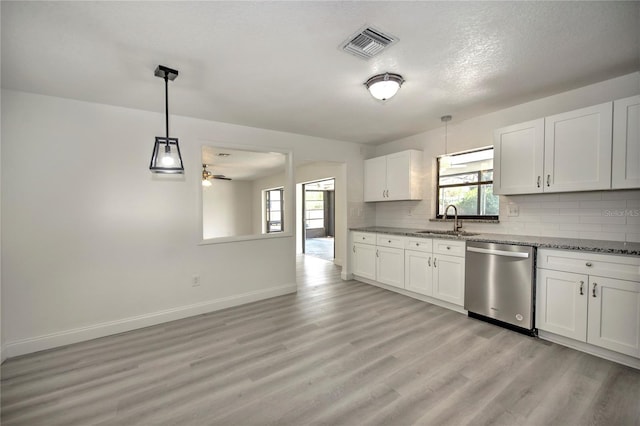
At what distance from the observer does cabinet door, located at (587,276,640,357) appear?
214cm

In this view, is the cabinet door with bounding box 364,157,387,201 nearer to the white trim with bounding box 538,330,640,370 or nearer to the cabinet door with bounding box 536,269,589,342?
the cabinet door with bounding box 536,269,589,342

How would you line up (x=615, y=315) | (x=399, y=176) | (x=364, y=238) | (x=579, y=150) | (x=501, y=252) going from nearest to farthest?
1. (x=615, y=315)
2. (x=579, y=150)
3. (x=501, y=252)
4. (x=399, y=176)
5. (x=364, y=238)

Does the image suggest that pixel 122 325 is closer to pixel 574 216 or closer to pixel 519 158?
pixel 519 158

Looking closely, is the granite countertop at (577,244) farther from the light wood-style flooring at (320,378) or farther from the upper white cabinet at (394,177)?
the upper white cabinet at (394,177)

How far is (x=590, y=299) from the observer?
2350 mm

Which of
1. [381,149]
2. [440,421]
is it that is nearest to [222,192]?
[381,149]

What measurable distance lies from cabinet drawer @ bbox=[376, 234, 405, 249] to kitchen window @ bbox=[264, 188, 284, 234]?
5.70m

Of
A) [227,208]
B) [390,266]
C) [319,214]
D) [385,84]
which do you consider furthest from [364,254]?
[319,214]

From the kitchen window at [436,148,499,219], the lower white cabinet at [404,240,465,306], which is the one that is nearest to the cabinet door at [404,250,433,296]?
the lower white cabinet at [404,240,465,306]

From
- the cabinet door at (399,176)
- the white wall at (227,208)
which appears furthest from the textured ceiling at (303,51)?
the white wall at (227,208)

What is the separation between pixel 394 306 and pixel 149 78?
3641mm

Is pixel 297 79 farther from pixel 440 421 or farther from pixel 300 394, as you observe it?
pixel 440 421

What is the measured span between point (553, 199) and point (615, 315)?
128cm

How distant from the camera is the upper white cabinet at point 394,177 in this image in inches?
169
